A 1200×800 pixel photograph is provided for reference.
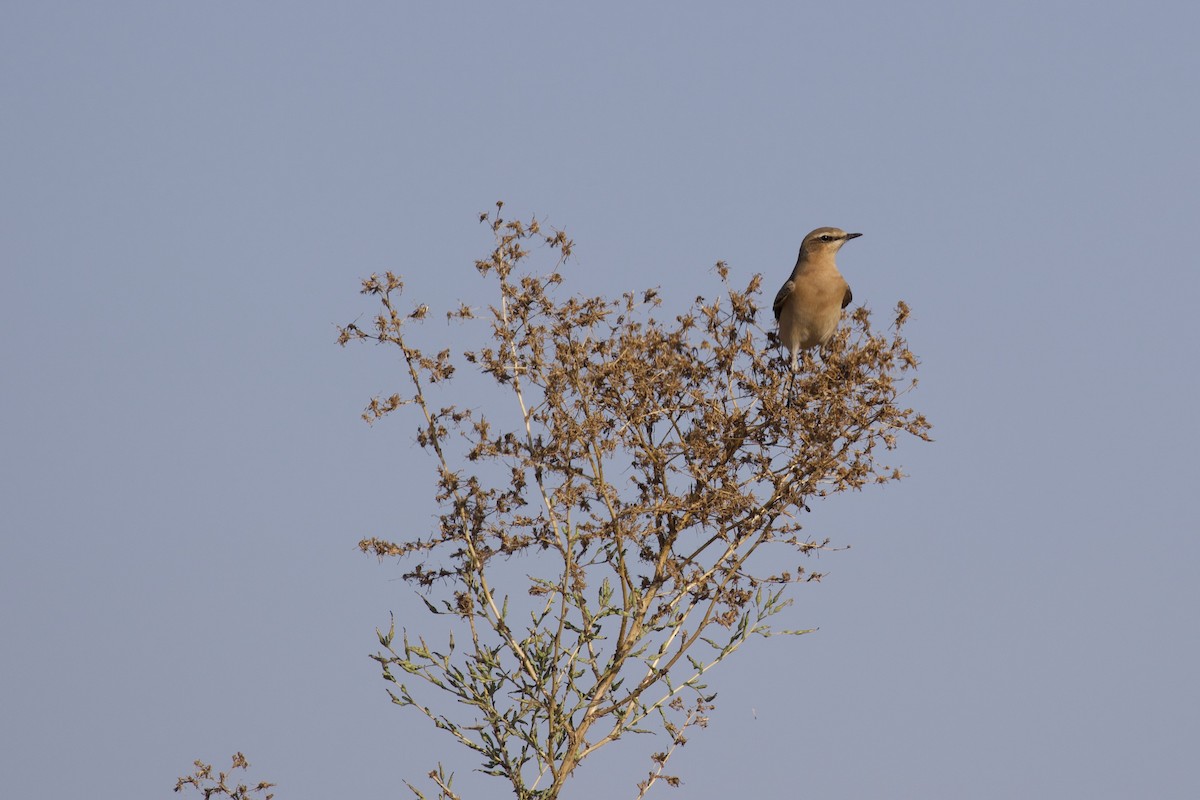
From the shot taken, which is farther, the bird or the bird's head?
the bird's head

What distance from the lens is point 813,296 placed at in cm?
1241

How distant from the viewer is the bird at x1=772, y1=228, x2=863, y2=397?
1227cm

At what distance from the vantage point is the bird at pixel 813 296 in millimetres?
12266

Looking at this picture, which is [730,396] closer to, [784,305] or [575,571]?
[575,571]

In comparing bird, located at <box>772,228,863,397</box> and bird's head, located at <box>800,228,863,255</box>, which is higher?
bird's head, located at <box>800,228,863,255</box>

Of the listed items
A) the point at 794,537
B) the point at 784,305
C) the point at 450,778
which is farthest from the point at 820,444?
the point at 784,305

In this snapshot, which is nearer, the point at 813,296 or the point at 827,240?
the point at 813,296

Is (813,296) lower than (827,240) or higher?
lower

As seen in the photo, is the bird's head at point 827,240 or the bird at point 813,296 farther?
the bird's head at point 827,240

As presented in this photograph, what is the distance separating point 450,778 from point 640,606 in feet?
4.79

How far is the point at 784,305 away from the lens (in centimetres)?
1256

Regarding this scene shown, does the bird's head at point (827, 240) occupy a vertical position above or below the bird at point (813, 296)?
above

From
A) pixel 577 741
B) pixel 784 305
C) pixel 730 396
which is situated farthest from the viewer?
pixel 784 305

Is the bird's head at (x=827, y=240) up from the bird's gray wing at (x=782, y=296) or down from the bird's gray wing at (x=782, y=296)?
up
